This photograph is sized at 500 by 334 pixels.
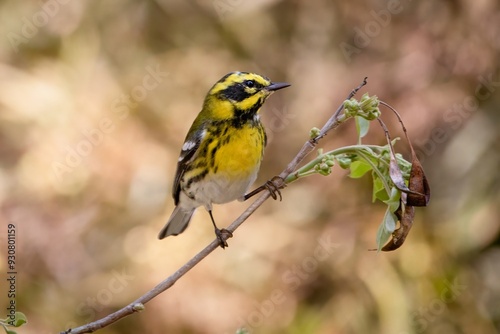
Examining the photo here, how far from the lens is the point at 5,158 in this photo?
3.98 metres

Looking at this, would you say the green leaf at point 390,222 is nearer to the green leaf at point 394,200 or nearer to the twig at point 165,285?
the green leaf at point 394,200

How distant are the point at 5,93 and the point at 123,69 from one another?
0.63 metres

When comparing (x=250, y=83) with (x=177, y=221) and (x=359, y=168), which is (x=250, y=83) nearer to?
(x=177, y=221)

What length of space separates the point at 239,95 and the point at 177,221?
50cm

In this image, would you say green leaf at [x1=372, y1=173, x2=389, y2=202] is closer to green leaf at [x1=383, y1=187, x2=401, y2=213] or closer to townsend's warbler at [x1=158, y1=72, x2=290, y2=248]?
green leaf at [x1=383, y1=187, x2=401, y2=213]

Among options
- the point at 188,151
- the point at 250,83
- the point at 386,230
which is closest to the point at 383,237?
the point at 386,230

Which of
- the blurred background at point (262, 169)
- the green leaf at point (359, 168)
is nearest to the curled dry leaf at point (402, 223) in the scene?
the green leaf at point (359, 168)

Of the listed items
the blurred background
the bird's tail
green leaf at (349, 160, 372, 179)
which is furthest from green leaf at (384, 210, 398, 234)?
the blurred background

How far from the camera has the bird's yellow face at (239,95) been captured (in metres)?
2.11

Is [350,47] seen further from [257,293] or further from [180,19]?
[257,293]

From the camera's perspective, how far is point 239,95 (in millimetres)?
2135

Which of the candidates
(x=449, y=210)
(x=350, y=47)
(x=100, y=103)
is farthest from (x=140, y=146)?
(x=449, y=210)

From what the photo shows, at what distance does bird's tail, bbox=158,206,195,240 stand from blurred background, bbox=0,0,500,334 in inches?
47.8

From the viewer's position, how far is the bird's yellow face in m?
2.11
